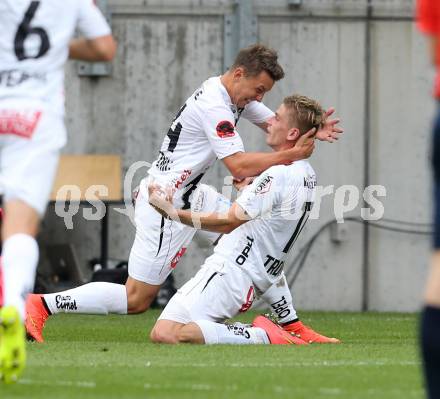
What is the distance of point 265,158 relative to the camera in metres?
7.43

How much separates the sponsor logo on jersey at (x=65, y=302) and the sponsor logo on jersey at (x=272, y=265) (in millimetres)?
1128

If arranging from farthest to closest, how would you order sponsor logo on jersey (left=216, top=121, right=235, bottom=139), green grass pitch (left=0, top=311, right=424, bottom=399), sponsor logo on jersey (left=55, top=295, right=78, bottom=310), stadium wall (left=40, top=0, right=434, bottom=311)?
1. stadium wall (left=40, top=0, right=434, bottom=311)
2. sponsor logo on jersey (left=216, top=121, right=235, bottom=139)
3. sponsor logo on jersey (left=55, top=295, right=78, bottom=310)
4. green grass pitch (left=0, top=311, right=424, bottom=399)

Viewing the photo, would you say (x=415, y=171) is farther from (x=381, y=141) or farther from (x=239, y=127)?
(x=239, y=127)

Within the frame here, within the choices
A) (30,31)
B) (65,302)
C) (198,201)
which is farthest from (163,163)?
A: (30,31)

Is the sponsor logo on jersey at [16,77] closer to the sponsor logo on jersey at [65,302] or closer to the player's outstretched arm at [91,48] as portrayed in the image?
the player's outstretched arm at [91,48]

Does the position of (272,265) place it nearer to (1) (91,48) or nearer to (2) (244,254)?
(2) (244,254)

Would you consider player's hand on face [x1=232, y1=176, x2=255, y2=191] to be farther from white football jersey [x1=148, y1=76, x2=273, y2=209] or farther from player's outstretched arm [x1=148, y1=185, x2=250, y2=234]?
player's outstretched arm [x1=148, y1=185, x2=250, y2=234]

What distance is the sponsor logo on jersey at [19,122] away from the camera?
5.11 m

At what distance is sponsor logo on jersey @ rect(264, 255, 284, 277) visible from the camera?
7.37 metres

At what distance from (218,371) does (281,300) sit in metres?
2.18

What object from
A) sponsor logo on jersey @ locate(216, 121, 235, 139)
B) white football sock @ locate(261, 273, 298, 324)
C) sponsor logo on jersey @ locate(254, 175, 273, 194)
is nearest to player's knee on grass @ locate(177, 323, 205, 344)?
white football sock @ locate(261, 273, 298, 324)

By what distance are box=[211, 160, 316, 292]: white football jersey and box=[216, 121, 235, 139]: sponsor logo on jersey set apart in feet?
1.60

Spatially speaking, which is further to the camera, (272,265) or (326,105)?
(326,105)

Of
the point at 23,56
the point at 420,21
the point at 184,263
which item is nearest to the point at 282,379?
the point at 23,56
